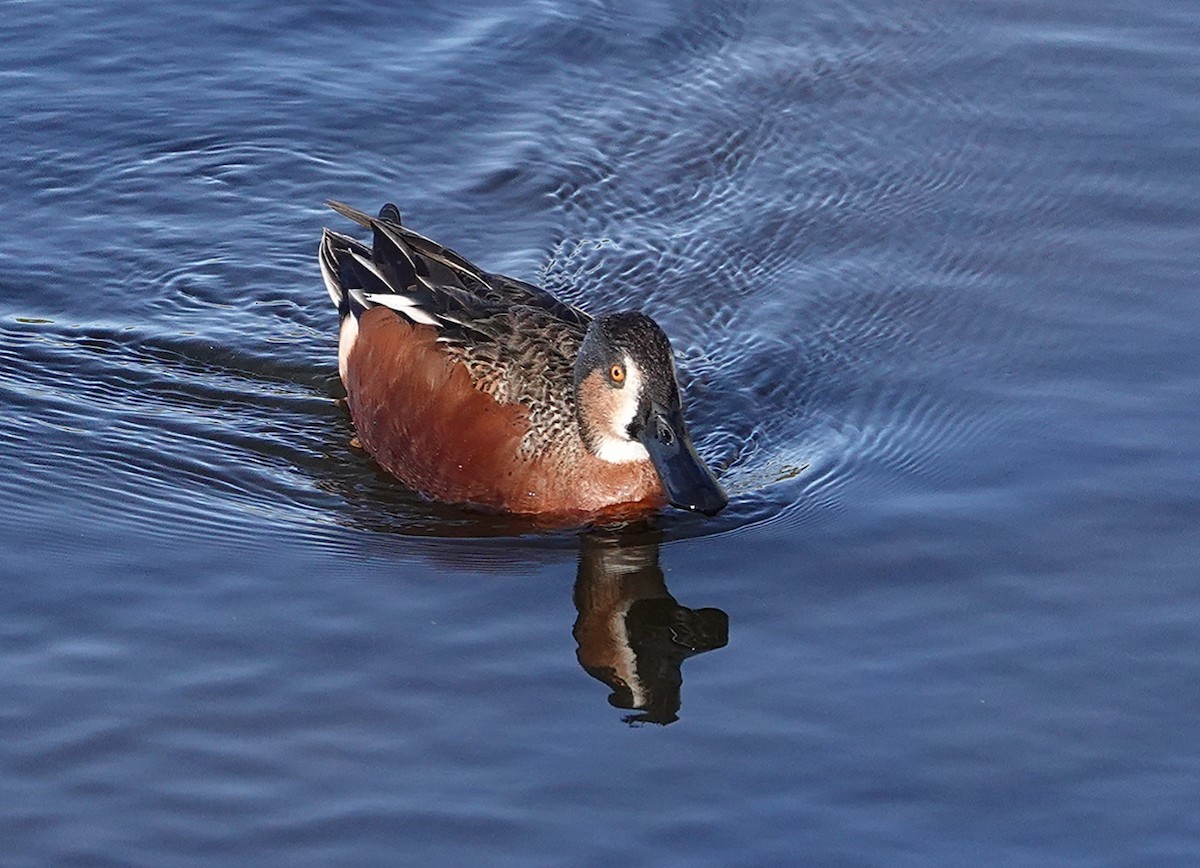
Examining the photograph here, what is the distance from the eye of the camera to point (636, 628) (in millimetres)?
6891

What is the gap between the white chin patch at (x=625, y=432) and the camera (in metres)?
7.40

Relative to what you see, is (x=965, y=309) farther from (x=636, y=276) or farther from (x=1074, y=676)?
(x=1074, y=676)

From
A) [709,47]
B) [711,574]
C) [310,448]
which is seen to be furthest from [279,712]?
[709,47]

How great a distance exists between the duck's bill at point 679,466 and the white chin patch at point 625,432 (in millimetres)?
89

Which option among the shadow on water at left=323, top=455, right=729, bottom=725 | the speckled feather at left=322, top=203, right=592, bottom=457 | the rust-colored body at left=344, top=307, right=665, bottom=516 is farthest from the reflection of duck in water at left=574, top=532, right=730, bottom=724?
the speckled feather at left=322, top=203, right=592, bottom=457

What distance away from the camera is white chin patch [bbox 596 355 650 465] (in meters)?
A: 7.40

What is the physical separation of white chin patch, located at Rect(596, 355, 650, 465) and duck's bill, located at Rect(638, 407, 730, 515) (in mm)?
89

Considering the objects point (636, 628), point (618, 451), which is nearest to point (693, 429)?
point (618, 451)

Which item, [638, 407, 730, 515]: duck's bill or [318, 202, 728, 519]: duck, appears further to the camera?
[318, 202, 728, 519]: duck

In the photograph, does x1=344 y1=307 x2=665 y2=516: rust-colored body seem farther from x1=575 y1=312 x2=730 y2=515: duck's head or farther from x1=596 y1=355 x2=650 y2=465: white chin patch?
x1=575 y1=312 x2=730 y2=515: duck's head

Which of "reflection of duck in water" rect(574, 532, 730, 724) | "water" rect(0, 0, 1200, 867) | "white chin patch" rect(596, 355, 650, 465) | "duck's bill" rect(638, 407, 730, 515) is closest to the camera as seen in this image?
"water" rect(0, 0, 1200, 867)

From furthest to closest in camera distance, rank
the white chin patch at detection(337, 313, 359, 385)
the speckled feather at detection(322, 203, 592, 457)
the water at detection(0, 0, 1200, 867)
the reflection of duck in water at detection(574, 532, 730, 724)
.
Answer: the white chin patch at detection(337, 313, 359, 385), the speckled feather at detection(322, 203, 592, 457), the reflection of duck in water at detection(574, 532, 730, 724), the water at detection(0, 0, 1200, 867)

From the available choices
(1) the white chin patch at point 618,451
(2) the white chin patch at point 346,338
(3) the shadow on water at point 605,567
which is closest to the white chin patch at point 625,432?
(1) the white chin patch at point 618,451

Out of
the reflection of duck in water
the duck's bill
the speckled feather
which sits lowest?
the reflection of duck in water
